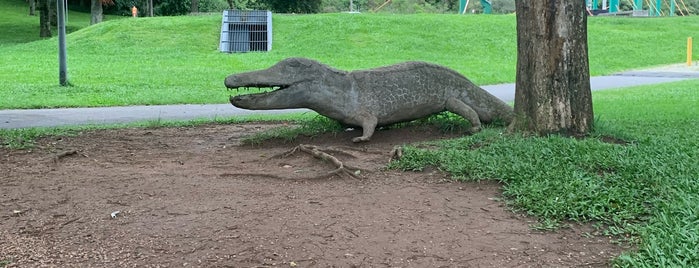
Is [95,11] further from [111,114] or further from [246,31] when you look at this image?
[111,114]

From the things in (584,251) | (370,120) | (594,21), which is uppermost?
(594,21)

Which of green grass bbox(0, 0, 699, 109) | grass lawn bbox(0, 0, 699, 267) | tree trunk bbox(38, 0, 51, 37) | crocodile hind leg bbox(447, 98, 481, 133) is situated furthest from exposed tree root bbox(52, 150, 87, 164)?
tree trunk bbox(38, 0, 51, 37)

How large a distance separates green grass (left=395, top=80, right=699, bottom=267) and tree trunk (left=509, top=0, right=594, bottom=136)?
0.90 ft

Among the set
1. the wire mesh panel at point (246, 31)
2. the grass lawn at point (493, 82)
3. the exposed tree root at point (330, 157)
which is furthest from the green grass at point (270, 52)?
the exposed tree root at point (330, 157)

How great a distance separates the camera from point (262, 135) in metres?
7.83

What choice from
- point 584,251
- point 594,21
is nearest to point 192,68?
point 584,251

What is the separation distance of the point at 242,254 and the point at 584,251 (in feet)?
6.62

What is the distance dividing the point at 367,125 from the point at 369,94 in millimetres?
352

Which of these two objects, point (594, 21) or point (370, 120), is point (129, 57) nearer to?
point (370, 120)

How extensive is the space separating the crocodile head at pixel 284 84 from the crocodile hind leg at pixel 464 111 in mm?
1543

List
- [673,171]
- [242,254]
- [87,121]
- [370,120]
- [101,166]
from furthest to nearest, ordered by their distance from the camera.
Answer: [87,121], [370,120], [101,166], [673,171], [242,254]

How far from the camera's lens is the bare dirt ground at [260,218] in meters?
4.10

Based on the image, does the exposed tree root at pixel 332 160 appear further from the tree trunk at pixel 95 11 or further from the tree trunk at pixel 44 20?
the tree trunk at pixel 44 20

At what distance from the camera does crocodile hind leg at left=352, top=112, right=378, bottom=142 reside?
727 cm
